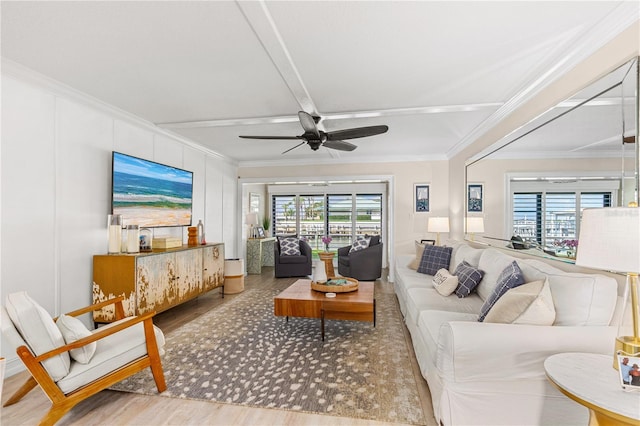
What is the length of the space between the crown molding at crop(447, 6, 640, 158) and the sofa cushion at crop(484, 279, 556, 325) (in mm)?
1578

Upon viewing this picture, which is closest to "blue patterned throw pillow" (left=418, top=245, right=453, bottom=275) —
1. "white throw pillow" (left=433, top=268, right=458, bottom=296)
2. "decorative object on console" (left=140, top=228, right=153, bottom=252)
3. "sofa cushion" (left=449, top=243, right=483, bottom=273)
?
"sofa cushion" (left=449, top=243, right=483, bottom=273)

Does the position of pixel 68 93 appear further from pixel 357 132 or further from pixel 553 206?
pixel 553 206

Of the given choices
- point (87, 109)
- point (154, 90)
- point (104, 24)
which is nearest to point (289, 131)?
point (154, 90)

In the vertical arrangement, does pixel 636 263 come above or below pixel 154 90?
below

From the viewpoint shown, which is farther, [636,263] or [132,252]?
[132,252]

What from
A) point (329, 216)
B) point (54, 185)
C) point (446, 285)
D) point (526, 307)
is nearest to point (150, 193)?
point (54, 185)

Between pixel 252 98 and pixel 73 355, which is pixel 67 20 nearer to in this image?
pixel 252 98

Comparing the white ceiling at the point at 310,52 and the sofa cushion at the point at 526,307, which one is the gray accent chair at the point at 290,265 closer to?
the white ceiling at the point at 310,52

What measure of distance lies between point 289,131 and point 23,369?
362 centimetres

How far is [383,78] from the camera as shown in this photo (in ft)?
8.80

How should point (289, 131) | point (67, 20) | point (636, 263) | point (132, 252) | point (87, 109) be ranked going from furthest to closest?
point (289, 131), point (132, 252), point (87, 109), point (67, 20), point (636, 263)

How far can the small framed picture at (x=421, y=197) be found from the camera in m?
5.78

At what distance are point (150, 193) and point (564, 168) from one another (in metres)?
4.34

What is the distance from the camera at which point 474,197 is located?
13.4 feet
